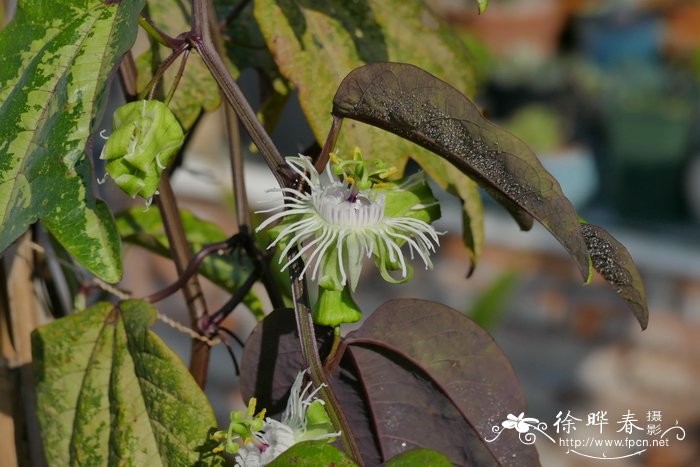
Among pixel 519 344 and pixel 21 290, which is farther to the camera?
pixel 519 344

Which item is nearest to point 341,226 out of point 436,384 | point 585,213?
A: point 436,384

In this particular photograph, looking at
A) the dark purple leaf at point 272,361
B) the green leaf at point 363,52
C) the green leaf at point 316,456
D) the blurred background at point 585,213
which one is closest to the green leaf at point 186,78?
the green leaf at point 363,52

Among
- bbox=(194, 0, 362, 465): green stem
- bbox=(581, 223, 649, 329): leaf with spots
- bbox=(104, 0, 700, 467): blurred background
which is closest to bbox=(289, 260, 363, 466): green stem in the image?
bbox=(194, 0, 362, 465): green stem

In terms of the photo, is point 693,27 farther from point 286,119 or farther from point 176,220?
point 176,220

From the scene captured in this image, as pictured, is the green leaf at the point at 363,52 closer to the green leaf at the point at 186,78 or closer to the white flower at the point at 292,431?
the green leaf at the point at 186,78

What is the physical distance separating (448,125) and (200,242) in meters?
0.30

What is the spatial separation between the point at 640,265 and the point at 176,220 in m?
1.75

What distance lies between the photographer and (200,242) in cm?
64

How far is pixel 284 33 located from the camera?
1.71 feet

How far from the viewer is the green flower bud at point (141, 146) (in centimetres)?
37

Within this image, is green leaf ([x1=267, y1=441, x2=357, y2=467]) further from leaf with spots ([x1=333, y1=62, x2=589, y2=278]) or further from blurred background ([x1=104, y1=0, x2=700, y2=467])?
blurred background ([x1=104, y1=0, x2=700, y2=467])

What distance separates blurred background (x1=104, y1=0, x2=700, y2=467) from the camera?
200 cm

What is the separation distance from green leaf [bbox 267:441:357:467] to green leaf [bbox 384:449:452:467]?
0.11ft

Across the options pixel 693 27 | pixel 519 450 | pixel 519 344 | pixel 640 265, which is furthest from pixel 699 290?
pixel 519 450
